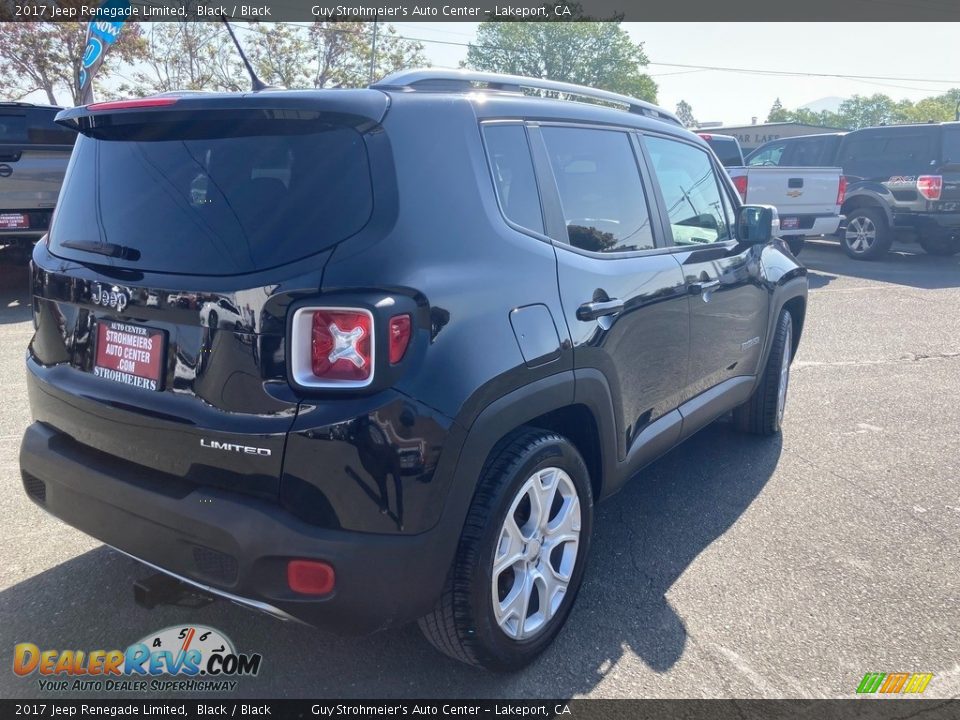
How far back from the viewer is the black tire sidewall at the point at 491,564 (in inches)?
95.4

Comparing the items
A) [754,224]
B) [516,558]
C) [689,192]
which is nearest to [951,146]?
[754,224]

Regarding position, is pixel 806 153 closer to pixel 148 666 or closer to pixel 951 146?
pixel 951 146

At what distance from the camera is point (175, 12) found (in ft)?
66.6

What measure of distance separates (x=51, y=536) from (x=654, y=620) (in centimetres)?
258

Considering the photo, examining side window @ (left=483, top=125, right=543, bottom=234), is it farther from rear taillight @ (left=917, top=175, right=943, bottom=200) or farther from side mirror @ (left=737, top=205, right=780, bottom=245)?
rear taillight @ (left=917, top=175, right=943, bottom=200)

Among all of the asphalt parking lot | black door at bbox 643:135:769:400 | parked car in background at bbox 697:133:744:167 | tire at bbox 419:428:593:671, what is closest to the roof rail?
black door at bbox 643:135:769:400

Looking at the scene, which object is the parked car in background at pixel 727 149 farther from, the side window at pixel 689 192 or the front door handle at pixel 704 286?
the front door handle at pixel 704 286

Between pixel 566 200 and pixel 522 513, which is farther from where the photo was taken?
pixel 566 200

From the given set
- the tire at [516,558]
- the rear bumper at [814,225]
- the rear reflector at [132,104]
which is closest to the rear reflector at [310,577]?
the tire at [516,558]

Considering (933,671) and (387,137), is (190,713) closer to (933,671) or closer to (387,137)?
(387,137)

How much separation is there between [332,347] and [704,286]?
2.23 metres

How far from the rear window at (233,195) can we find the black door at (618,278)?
868 millimetres

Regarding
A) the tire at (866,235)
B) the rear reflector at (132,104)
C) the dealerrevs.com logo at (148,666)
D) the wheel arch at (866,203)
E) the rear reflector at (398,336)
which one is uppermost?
the rear reflector at (132,104)

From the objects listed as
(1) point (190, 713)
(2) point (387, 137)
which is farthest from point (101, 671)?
(2) point (387, 137)
